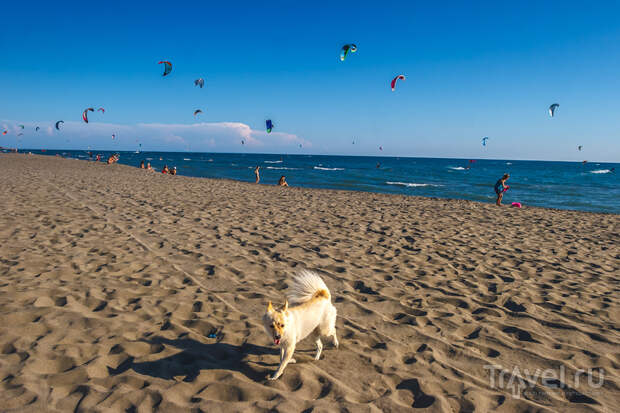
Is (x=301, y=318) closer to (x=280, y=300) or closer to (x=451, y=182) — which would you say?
(x=280, y=300)

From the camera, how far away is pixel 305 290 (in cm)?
340

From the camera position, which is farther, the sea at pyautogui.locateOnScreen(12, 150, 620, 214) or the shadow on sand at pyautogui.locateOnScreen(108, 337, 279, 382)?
the sea at pyautogui.locateOnScreen(12, 150, 620, 214)

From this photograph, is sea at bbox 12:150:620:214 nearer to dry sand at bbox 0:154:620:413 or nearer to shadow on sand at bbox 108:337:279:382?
dry sand at bbox 0:154:620:413

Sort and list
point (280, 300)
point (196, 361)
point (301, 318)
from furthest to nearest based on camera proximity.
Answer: point (280, 300) < point (196, 361) < point (301, 318)

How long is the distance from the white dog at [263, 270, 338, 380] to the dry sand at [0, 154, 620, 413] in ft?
1.02

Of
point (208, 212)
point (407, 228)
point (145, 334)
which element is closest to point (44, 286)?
point (145, 334)

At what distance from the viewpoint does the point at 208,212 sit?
1167 centimetres

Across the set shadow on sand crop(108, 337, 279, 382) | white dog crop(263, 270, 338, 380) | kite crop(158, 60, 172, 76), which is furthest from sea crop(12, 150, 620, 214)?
shadow on sand crop(108, 337, 279, 382)

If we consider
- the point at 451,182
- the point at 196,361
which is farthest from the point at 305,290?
the point at 451,182

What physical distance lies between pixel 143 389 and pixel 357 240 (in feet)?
21.0

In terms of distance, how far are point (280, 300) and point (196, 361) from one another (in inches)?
70.9

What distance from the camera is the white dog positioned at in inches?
112

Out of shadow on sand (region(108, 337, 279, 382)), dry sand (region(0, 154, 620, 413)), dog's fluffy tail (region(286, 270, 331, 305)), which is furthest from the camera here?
dog's fluffy tail (region(286, 270, 331, 305))

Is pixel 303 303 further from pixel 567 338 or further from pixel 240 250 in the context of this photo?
pixel 240 250
